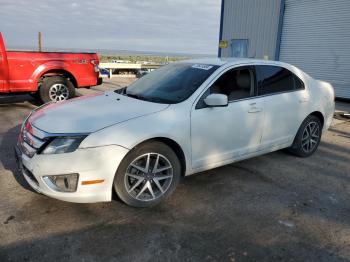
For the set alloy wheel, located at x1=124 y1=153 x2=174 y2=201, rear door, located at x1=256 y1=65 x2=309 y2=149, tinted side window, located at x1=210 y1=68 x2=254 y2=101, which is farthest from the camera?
rear door, located at x1=256 y1=65 x2=309 y2=149

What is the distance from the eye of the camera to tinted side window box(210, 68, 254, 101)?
13.0 ft

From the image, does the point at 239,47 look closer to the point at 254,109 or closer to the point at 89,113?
the point at 254,109

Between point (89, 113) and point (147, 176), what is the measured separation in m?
0.90

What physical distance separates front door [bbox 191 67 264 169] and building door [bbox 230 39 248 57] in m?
12.5

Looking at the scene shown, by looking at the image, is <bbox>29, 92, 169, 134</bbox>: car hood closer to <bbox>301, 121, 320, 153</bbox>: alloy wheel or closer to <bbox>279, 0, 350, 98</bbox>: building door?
<bbox>301, 121, 320, 153</bbox>: alloy wheel

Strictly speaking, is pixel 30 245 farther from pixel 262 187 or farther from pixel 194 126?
pixel 262 187

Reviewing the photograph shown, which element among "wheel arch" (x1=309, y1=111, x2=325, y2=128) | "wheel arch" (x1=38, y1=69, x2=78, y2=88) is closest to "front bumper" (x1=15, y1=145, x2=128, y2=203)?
"wheel arch" (x1=309, y1=111, x2=325, y2=128)

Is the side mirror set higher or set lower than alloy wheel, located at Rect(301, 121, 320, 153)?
higher

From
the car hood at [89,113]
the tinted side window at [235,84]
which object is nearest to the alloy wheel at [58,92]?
the car hood at [89,113]

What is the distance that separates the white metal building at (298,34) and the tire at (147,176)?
10669 millimetres

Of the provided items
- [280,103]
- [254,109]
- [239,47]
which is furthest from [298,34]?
[254,109]

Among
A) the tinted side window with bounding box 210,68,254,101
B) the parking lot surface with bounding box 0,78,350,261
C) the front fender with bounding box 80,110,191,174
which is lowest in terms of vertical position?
the parking lot surface with bounding box 0,78,350,261

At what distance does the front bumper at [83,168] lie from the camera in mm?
2928

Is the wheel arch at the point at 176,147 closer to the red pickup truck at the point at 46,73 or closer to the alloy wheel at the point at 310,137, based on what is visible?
the alloy wheel at the point at 310,137
